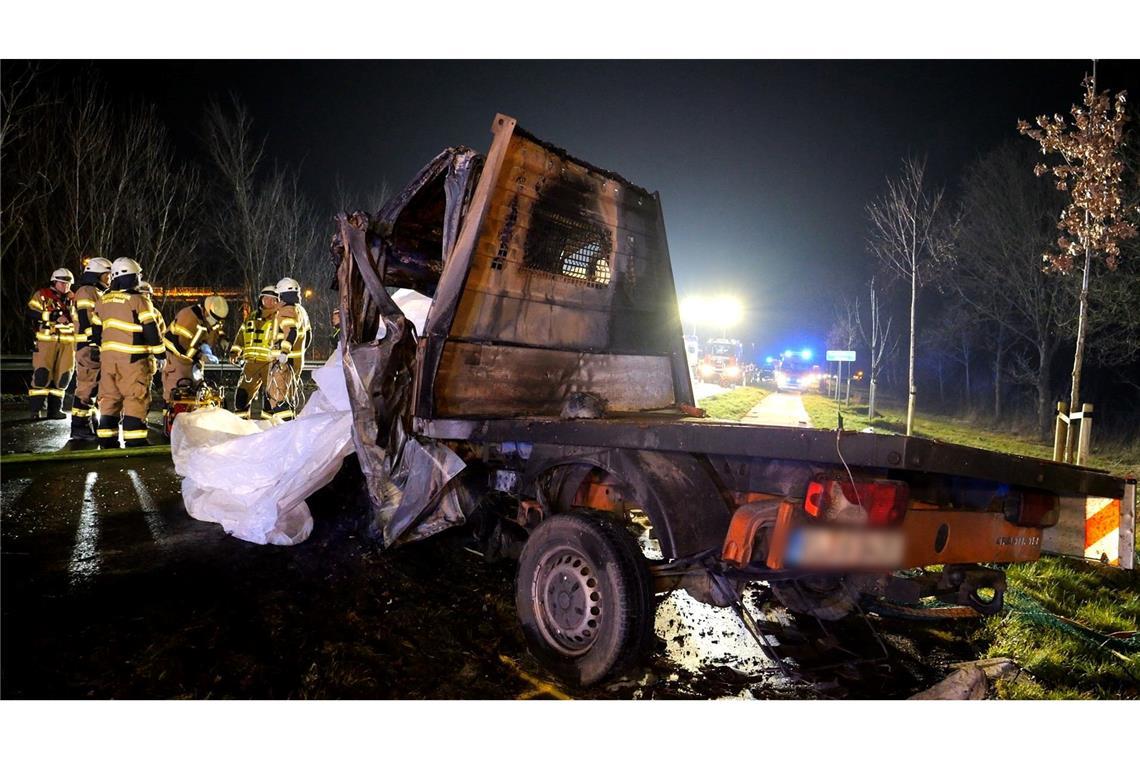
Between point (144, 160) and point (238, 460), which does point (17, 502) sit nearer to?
point (238, 460)

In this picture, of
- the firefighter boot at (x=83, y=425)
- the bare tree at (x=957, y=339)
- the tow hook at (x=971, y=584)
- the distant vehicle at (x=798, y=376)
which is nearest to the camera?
the tow hook at (x=971, y=584)

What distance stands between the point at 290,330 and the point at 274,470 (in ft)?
A: 16.1

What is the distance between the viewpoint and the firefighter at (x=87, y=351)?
818cm

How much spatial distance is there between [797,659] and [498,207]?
3.05 m

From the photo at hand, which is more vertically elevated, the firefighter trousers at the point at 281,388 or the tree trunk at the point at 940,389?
the tree trunk at the point at 940,389

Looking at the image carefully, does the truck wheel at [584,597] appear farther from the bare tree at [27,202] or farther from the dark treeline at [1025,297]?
the bare tree at [27,202]

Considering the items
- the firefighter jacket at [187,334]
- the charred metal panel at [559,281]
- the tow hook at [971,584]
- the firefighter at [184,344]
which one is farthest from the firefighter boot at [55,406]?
the tow hook at [971,584]

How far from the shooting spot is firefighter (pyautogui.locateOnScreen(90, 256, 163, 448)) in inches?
295

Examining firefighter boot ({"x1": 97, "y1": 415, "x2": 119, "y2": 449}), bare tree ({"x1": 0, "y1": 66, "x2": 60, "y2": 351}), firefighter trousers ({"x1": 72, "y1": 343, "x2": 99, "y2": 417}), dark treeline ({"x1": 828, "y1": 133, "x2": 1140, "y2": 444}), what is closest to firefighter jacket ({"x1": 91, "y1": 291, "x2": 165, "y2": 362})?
firefighter boot ({"x1": 97, "y1": 415, "x2": 119, "y2": 449})

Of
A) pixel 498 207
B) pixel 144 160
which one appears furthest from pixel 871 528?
pixel 144 160

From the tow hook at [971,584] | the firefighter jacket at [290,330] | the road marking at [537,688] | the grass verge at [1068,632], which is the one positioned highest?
the firefighter jacket at [290,330]

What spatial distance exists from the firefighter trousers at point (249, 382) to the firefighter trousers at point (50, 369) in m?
3.86

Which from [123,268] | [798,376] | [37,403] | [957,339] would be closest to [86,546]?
[123,268]

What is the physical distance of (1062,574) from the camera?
4.80 metres
